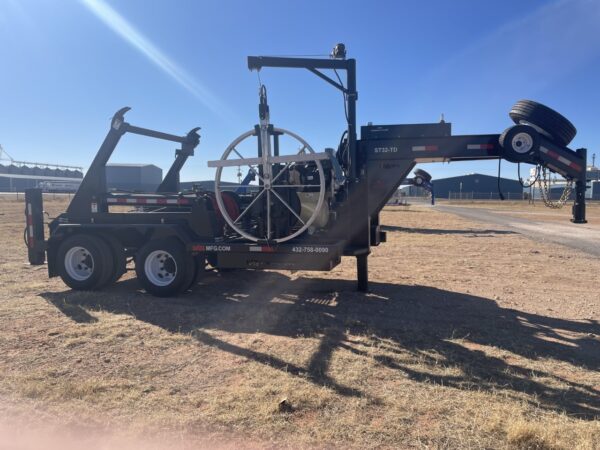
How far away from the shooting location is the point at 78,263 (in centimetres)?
752

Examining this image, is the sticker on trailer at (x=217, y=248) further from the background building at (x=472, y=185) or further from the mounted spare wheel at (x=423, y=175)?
the background building at (x=472, y=185)

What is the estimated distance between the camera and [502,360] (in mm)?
4484

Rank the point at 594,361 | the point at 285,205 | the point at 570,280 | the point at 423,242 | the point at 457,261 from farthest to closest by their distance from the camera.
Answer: the point at 423,242 < the point at 457,261 < the point at 570,280 < the point at 285,205 < the point at 594,361

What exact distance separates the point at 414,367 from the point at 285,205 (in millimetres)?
2857

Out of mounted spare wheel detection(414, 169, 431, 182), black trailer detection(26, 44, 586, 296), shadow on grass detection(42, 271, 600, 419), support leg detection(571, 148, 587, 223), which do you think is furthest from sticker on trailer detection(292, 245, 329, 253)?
mounted spare wheel detection(414, 169, 431, 182)

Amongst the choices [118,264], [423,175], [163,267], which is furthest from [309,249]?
[423,175]

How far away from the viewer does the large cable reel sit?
601cm

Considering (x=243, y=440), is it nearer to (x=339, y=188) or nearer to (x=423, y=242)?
(x=339, y=188)

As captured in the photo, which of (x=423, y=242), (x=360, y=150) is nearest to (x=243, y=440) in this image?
(x=360, y=150)

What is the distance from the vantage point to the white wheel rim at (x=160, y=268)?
6984 mm

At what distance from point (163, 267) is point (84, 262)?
5.04 feet

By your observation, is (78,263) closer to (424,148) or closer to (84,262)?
(84,262)

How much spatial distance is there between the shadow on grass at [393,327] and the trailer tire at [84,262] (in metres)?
0.29

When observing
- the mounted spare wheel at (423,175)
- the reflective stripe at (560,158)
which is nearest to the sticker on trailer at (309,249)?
the reflective stripe at (560,158)
